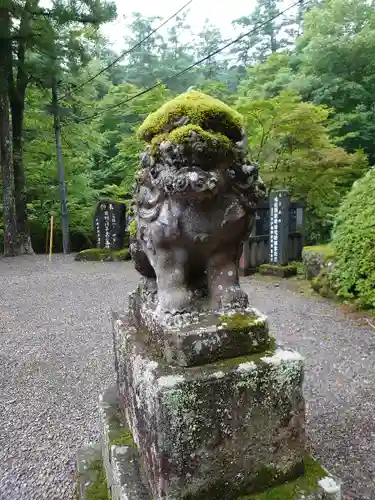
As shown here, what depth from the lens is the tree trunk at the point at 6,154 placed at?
10391 mm

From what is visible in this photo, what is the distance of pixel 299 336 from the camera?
438 cm

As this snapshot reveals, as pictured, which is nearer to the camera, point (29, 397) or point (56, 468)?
point (56, 468)

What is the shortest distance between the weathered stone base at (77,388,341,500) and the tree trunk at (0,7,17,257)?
1018cm

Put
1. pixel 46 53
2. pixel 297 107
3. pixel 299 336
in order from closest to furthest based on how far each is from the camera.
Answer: pixel 299 336
pixel 297 107
pixel 46 53

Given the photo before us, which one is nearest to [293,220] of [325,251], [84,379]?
[325,251]

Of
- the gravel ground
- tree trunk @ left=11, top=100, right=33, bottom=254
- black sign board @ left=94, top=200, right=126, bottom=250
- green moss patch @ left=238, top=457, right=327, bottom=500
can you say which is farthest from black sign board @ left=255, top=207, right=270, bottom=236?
tree trunk @ left=11, top=100, right=33, bottom=254

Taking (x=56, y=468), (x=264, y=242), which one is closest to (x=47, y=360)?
(x=56, y=468)

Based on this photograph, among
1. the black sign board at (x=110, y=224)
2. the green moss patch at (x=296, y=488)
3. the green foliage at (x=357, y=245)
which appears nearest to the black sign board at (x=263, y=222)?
the green foliage at (x=357, y=245)

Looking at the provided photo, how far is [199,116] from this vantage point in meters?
1.44

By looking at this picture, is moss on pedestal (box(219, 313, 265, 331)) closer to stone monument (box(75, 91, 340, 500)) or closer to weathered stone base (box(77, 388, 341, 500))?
stone monument (box(75, 91, 340, 500))

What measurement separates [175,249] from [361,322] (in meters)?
3.89

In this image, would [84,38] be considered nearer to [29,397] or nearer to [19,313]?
[19,313]

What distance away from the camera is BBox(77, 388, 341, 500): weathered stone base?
4.58 ft

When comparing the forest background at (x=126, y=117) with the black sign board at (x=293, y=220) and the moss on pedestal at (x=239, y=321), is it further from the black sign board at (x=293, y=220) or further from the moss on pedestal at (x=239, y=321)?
the moss on pedestal at (x=239, y=321)
